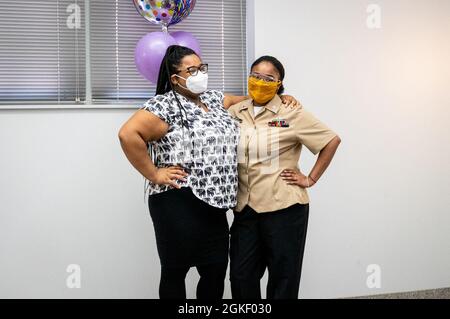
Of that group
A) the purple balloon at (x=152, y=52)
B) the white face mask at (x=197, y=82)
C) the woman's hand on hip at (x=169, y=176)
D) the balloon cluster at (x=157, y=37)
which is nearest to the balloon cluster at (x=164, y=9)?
the balloon cluster at (x=157, y=37)

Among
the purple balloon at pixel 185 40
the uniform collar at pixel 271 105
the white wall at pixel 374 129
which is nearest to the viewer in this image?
the uniform collar at pixel 271 105

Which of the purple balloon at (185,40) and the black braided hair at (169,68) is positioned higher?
the purple balloon at (185,40)

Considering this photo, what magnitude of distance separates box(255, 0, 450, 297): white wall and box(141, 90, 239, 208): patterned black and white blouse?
3.78 ft

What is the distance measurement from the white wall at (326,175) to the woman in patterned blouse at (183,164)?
0.91 m

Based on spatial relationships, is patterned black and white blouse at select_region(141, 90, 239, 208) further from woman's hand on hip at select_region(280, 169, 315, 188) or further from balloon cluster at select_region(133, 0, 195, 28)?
balloon cluster at select_region(133, 0, 195, 28)

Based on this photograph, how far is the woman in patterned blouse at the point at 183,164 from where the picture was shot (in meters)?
1.98

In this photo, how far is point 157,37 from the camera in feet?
8.14

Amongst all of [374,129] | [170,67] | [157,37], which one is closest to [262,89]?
[170,67]

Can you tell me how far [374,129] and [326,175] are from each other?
0.47 m

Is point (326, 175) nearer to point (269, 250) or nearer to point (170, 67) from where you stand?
point (269, 250)

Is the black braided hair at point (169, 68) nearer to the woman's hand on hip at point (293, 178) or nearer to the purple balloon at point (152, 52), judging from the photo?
the purple balloon at point (152, 52)

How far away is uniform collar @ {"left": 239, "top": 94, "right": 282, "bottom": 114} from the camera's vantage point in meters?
2.19

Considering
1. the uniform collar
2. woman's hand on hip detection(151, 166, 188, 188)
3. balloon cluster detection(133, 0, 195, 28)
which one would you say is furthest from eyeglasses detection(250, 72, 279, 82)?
balloon cluster detection(133, 0, 195, 28)
